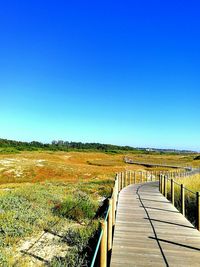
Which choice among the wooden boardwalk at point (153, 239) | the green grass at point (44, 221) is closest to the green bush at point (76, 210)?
the green grass at point (44, 221)

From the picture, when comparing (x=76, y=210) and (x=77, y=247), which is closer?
(x=77, y=247)

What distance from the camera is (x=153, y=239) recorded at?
814cm

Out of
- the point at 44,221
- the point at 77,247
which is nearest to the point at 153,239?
the point at 77,247

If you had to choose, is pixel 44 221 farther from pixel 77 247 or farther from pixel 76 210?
pixel 77 247

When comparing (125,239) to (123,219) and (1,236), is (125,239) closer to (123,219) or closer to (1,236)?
(123,219)

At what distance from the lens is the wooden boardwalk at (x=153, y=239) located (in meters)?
6.54

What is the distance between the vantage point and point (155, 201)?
15.2 meters

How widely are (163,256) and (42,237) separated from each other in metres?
4.76

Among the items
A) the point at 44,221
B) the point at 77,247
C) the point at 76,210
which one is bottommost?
the point at 77,247

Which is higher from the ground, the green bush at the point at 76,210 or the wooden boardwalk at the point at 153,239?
the wooden boardwalk at the point at 153,239

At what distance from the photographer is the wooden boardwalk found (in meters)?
6.54

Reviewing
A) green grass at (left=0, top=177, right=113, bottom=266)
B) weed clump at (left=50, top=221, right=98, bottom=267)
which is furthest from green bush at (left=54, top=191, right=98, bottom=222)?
weed clump at (left=50, top=221, right=98, bottom=267)

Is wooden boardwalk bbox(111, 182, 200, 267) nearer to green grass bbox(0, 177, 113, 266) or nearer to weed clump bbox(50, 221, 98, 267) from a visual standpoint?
weed clump bbox(50, 221, 98, 267)

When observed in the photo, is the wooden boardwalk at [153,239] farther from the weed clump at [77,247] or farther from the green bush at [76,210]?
the green bush at [76,210]
